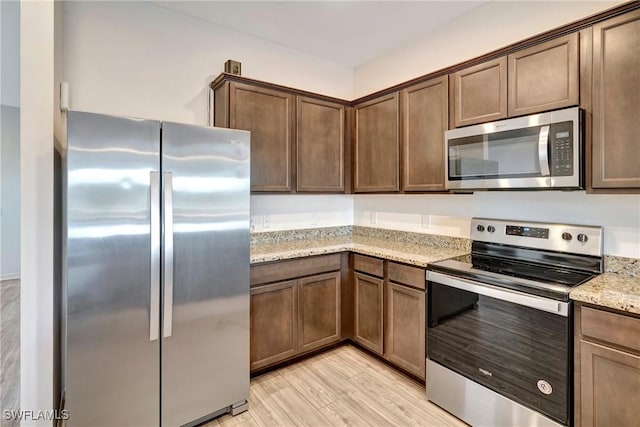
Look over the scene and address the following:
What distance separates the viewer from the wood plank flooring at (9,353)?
2092 mm


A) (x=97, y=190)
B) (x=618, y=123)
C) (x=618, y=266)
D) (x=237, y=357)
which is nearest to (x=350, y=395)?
(x=237, y=357)

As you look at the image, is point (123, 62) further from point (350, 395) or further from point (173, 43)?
point (350, 395)

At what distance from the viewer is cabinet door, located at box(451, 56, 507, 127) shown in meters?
2.03

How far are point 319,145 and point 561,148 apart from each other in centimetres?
183

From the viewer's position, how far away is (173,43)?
99.1 inches

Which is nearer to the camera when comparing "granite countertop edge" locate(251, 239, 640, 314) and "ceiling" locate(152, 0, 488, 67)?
"granite countertop edge" locate(251, 239, 640, 314)

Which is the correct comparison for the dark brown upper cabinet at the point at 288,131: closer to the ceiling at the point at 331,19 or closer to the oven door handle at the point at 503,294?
the ceiling at the point at 331,19

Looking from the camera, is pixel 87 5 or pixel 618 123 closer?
pixel 618 123

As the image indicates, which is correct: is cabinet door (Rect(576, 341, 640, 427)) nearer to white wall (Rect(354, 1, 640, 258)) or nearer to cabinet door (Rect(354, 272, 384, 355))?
white wall (Rect(354, 1, 640, 258))

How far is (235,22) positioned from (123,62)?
97cm

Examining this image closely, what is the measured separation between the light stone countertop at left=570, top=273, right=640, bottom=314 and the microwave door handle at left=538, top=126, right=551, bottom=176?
64cm

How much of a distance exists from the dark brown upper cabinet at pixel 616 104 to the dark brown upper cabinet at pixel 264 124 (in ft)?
6.71

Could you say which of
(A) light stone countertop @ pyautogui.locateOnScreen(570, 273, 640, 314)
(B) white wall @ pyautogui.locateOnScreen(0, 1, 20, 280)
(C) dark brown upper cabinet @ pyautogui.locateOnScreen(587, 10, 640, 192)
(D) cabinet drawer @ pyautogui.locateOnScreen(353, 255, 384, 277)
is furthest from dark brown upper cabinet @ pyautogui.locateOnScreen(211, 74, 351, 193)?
(B) white wall @ pyautogui.locateOnScreen(0, 1, 20, 280)

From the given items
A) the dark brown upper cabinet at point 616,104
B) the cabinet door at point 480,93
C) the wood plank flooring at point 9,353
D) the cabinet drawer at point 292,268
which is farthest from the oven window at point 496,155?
the wood plank flooring at point 9,353
